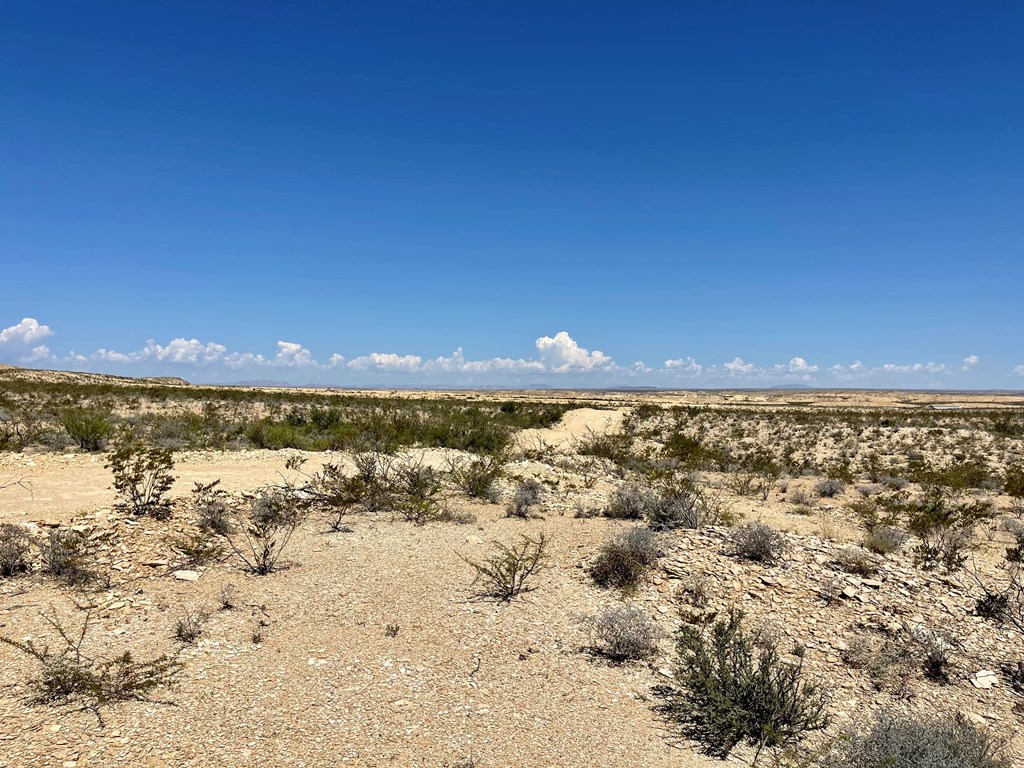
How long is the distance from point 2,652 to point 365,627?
11.5 ft

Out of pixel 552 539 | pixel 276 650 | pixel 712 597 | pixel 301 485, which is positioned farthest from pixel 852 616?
pixel 301 485

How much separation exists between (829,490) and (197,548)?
16.2 metres

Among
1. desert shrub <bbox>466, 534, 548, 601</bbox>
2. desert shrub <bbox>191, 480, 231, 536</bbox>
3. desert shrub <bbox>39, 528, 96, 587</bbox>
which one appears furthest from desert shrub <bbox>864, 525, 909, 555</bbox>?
desert shrub <bbox>39, 528, 96, 587</bbox>

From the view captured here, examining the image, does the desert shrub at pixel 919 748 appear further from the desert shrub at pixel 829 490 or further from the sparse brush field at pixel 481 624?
the desert shrub at pixel 829 490

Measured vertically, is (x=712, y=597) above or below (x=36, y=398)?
below

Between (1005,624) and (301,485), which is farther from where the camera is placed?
(301,485)

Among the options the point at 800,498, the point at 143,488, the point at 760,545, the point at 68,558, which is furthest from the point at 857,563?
the point at 143,488

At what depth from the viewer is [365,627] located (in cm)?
650

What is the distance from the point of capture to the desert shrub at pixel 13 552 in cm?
723

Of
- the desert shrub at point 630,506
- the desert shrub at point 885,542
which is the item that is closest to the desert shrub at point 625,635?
the desert shrub at point 630,506

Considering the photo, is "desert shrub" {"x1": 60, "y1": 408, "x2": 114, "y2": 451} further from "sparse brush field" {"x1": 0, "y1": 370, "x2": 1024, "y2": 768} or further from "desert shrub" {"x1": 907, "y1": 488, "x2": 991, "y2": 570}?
"desert shrub" {"x1": 907, "y1": 488, "x2": 991, "y2": 570}

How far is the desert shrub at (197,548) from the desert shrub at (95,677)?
105 inches

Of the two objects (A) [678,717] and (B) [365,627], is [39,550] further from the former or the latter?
(A) [678,717]

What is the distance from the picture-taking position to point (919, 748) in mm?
4129
